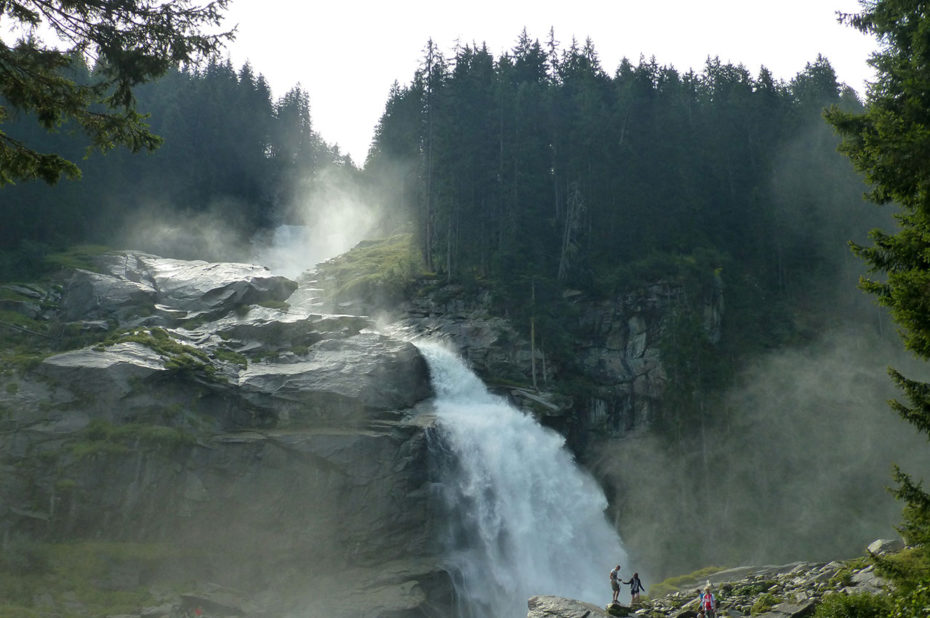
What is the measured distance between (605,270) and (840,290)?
69.3 ft

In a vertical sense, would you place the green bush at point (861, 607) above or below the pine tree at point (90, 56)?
below

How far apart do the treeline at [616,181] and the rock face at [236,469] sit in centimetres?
1679

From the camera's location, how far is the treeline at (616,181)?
55.4 meters

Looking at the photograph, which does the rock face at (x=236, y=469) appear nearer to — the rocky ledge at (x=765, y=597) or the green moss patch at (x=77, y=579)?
the green moss patch at (x=77, y=579)

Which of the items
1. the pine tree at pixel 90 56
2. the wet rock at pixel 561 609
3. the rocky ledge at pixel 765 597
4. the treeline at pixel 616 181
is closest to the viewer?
the pine tree at pixel 90 56

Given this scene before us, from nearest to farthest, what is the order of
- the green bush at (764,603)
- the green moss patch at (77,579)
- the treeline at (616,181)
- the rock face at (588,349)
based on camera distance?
the green bush at (764,603)
the green moss patch at (77,579)
the rock face at (588,349)
the treeline at (616,181)

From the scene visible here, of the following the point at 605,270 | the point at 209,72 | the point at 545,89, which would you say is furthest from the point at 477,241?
the point at 209,72

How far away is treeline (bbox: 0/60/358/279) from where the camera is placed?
55.6 metres

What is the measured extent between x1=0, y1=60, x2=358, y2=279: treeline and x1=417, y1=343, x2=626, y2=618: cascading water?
32.6 metres

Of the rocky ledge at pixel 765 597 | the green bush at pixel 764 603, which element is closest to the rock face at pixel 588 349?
the rocky ledge at pixel 765 597

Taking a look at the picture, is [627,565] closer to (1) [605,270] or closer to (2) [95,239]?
(1) [605,270]

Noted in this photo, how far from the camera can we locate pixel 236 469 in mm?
32906

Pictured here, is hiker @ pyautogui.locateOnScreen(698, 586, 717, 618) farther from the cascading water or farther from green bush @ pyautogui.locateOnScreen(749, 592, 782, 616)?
the cascading water

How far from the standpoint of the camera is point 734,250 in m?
61.2
